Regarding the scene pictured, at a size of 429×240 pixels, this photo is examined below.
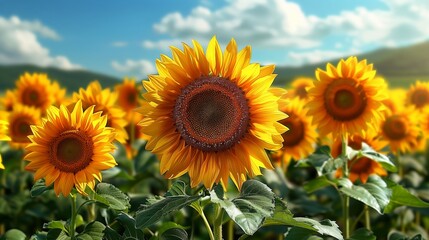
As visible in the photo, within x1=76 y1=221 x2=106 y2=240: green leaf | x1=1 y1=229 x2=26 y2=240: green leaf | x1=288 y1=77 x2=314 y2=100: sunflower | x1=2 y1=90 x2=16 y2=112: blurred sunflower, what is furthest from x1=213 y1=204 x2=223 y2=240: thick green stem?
x1=2 y1=90 x2=16 y2=112: blurred sunflower

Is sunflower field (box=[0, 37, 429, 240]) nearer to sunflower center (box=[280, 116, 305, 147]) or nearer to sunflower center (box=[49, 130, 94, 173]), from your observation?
sunflower center (box=[49, 130, 94, 173])

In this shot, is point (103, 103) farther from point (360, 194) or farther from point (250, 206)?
point (250, 206)

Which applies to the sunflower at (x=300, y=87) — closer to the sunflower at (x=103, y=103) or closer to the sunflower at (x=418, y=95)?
the sunflower at (x=418, y=95)

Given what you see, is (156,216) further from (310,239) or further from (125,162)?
(125,162)

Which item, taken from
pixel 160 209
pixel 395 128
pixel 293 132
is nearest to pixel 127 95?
pixel 293 132

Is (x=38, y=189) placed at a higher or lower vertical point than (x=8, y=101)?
lower

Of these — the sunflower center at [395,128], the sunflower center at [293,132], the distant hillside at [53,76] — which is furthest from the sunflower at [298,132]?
the distant hillside at [53,76]
